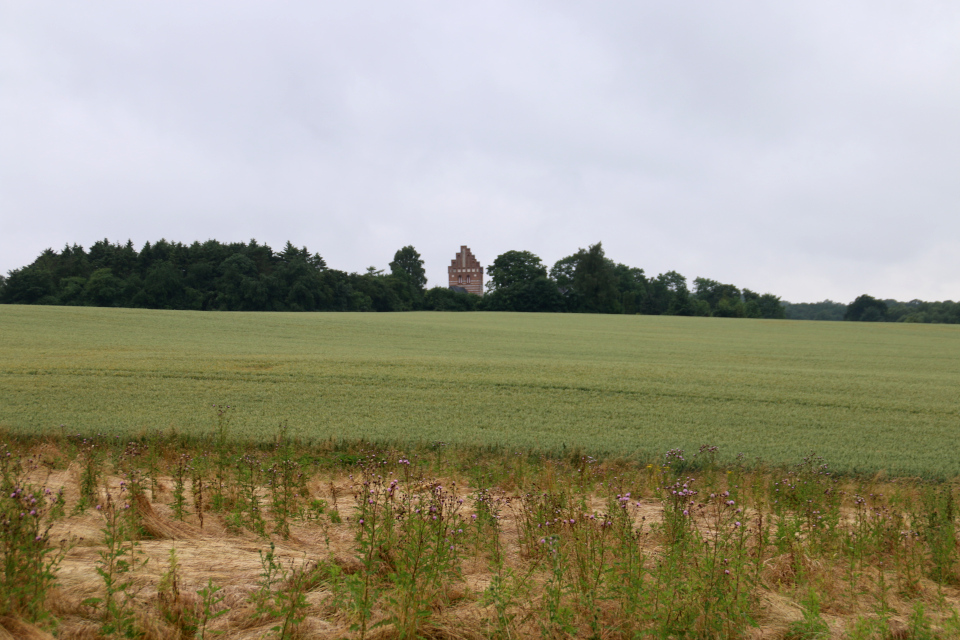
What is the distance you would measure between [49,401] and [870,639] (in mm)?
12972

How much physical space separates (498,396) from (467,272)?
170989 millimetres

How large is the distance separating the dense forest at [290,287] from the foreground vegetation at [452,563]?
2537 inches

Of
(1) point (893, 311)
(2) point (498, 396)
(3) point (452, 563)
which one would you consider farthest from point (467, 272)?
(3) point (452, 563)

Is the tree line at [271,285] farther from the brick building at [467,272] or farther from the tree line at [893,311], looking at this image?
the brick building at [467,272]

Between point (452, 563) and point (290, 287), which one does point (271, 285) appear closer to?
point (290, 287)

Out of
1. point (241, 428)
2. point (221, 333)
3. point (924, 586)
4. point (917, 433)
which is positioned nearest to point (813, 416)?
point (917, 433)

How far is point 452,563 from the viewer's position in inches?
173

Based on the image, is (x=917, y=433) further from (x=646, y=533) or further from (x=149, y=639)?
(x=149, y=639)

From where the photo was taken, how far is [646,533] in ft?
16.7

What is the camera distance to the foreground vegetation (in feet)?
11.4

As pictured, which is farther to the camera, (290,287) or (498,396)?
(290,287)

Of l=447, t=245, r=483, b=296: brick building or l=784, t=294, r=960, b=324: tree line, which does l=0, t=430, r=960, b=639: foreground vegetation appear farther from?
l=447, t=245, r=483, b=296: brick building

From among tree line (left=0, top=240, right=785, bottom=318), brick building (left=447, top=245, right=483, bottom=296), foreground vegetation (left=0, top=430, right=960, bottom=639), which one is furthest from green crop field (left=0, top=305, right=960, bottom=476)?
brick building (left=447, top=245, right=483, bottom=296)

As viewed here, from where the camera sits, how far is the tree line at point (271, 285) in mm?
62094
